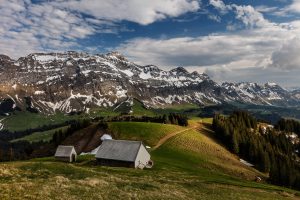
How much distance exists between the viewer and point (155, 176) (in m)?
63.8

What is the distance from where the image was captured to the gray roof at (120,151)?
85875 mm

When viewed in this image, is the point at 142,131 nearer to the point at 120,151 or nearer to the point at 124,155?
the point at 120,151

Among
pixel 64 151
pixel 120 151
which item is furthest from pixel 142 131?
pixel 120 151

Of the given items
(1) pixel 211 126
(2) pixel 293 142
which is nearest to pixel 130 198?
(1) pixel 211 126

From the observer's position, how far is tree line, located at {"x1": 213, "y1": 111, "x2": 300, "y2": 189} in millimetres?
111188

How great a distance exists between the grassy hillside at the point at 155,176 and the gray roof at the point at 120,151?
4.75 metres

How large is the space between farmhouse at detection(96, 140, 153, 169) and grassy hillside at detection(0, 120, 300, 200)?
3.32 m

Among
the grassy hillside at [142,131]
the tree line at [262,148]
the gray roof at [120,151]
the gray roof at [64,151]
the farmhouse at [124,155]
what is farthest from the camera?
the grassy hillside at [142,131]

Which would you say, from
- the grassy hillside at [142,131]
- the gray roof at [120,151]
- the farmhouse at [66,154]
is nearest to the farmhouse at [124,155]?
the gray roof at [120,151]

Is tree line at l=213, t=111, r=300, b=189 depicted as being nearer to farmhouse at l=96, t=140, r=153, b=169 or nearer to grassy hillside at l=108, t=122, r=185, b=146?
grassy hillside at l=108, t=122, r=185, b=146

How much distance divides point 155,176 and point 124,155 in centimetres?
2392

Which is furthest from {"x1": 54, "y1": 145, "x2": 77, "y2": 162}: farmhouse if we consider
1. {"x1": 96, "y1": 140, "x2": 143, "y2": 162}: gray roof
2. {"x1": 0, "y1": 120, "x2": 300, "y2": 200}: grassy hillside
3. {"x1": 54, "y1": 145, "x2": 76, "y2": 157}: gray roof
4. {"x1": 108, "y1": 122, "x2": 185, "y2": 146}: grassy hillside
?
{"x1": 108, "y1": 122, "x2": 185, "y2": 146}: grassy hillside

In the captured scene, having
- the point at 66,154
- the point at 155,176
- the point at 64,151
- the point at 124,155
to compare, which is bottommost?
the point at 66,154

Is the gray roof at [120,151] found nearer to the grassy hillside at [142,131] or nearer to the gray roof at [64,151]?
the gray roof at [64,151]
